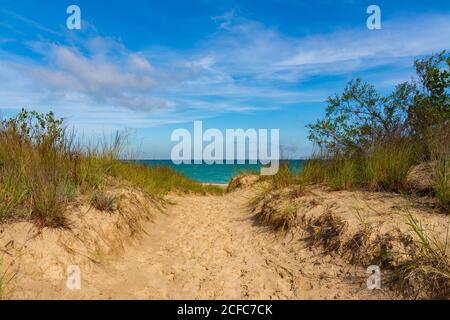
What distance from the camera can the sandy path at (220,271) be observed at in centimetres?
316

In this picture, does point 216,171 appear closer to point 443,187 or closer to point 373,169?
point 373,169

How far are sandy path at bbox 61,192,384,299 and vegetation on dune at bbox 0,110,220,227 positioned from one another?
0.96m

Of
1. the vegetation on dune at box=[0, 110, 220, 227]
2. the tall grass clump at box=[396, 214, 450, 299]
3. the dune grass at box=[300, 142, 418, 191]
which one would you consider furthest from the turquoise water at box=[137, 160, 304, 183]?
the tall grass clump at box=[396, 214, 450, 299]

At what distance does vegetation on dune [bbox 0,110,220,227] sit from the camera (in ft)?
12.1

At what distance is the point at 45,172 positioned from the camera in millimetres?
4184

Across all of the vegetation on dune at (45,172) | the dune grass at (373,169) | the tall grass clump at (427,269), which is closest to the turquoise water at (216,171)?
the dune grass at (373,169)

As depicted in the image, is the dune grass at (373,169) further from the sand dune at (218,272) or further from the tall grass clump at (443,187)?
the sand dune at (218,272)

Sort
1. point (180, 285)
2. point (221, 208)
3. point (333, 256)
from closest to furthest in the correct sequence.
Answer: point (180, 285), point (333, 256), point (221, 208)

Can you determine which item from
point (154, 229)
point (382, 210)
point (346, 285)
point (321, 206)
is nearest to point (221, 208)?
point (154, 229)

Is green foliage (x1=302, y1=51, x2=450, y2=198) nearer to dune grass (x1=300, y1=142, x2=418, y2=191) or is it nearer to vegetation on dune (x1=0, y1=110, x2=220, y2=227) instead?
dune grass (x1=300, y1=142, x2=418, y2=191)

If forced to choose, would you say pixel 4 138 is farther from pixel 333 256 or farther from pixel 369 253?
pixel 369 253

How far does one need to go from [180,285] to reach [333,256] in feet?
5.77

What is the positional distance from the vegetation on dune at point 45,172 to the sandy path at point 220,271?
3.15 ft
